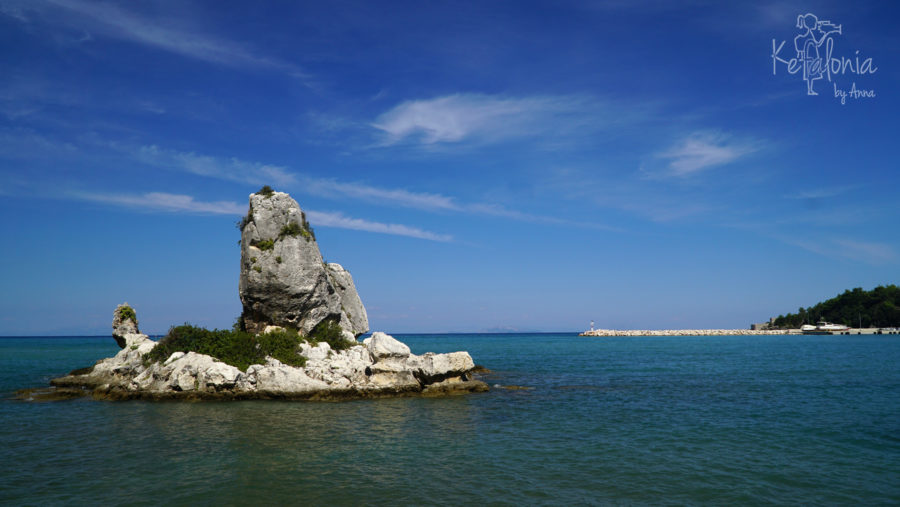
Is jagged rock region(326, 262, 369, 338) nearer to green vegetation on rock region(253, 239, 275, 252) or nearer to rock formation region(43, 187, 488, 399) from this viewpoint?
rock formation region(43, 187, 488, 399)

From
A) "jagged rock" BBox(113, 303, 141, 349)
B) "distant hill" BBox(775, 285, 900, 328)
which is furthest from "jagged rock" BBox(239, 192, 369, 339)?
"distant hill" BBox(775, 285, 900, 328)

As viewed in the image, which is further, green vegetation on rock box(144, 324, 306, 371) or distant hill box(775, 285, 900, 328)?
distant hill box(775, 285, 900, 328)

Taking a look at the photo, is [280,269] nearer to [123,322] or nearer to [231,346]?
[231,346]

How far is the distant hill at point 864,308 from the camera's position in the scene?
15712cm

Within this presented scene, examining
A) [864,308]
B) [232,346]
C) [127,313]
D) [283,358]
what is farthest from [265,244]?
[864,308]

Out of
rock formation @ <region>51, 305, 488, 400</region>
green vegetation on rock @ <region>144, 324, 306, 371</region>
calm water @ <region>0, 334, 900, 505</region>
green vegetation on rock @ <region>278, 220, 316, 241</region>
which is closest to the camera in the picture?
calm water @ <region>0, 334, 900, 505</region>

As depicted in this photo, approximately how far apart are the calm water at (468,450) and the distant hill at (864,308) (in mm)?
158741

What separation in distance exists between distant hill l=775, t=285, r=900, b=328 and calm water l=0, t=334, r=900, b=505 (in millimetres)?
158741

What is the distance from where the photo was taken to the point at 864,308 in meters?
165

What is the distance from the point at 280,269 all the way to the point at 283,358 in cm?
657

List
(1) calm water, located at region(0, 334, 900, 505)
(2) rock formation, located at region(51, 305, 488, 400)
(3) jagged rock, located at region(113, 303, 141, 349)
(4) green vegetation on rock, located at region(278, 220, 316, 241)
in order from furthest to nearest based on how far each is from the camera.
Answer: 1. (3) jagged rock, located at region(113, 303, 141, 349)
2. (4) green vegetation on rock, located at region(278, 220, 316, 241)
3. (2) rock formation, located at region(51, 305, 488, 400)
4. (1) calm water, located at region(0, 334, 900, 505)

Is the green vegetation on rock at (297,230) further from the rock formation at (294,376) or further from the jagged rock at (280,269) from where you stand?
the rock formation at (294,376)

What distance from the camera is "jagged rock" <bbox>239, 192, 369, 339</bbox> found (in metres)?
39.0

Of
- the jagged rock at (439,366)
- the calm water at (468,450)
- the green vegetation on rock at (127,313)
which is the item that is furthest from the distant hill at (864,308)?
the green vegetation on rock at (127,313)
